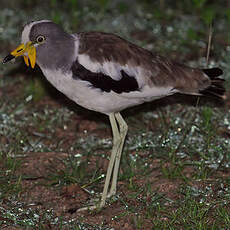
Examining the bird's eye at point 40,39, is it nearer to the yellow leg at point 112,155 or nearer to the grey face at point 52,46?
the grey face at point 52,46

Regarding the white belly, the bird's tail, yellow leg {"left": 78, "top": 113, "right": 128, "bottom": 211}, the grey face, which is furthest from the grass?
the grey face

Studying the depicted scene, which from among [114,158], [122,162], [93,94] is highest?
[93,94]

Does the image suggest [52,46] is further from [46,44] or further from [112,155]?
[112,155]

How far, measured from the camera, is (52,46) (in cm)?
386

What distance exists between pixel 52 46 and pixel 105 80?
1.52 feet

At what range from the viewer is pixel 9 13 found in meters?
7.32

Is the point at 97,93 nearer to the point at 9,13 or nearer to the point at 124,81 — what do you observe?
the point at 124,81

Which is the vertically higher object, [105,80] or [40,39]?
[40,39]

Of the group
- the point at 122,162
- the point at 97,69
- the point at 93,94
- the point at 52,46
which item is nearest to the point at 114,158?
the point at 122,162

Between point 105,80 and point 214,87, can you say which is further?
point 214,87

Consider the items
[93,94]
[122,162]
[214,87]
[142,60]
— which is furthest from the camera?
→ [122,162]

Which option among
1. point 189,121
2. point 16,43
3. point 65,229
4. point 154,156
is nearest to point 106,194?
point 65,229

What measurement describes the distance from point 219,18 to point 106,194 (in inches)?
A: 156

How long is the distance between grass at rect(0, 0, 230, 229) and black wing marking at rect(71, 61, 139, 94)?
0.81 metres
